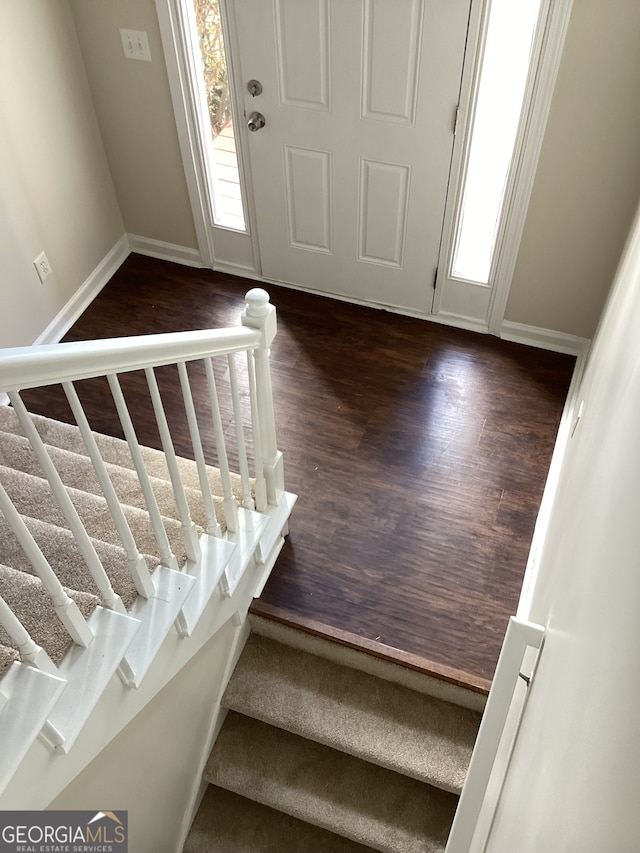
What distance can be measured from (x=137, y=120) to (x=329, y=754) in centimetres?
284

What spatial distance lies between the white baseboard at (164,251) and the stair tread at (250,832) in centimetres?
251

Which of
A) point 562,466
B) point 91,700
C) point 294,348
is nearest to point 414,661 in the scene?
point 562,466

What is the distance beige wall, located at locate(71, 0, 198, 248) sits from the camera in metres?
3.06

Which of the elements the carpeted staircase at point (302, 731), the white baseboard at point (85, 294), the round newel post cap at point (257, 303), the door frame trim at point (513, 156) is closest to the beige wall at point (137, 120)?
the white baseboard at point (85, 294)

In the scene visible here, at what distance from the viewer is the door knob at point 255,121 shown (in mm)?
3119

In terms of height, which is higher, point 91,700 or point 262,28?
point 262,28

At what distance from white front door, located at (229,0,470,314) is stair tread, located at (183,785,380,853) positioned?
2265 millimetres

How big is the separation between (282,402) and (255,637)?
3.41ft

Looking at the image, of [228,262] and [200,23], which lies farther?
[228,262]

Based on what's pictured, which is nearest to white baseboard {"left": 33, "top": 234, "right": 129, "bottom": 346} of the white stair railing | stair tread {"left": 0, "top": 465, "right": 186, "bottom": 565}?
stair tread {"left": 0, "top": 465, "right": 186, "bottom": 565}

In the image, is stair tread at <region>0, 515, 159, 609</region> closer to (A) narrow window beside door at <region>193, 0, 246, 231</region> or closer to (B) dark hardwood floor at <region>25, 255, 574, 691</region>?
(B) dark hardwood floor at <region>25, 255, 574, 691</region>

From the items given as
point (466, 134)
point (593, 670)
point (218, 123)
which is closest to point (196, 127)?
point (218, 123)

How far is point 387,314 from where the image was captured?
3.55m

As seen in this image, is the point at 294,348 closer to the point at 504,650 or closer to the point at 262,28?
the point at 262,28
